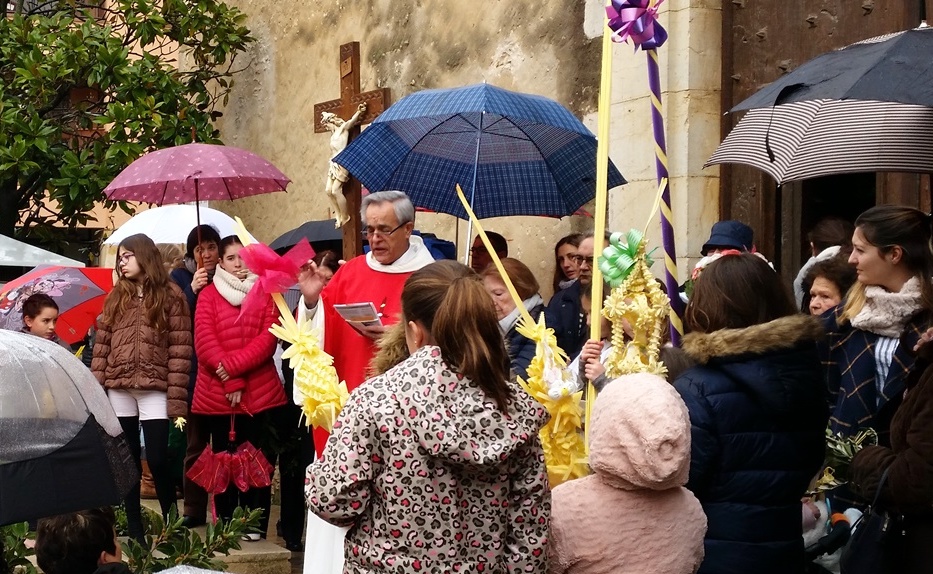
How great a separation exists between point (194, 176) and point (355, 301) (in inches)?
93.6

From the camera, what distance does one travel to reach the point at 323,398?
448cm

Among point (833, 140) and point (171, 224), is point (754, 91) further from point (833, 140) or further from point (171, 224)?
point (171, 224)

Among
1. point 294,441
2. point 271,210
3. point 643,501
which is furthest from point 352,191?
point 271,210

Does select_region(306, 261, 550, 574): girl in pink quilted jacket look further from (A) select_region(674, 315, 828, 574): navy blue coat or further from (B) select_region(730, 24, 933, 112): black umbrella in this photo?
(B) select_region(730, 24, 933, 112): black umbrella

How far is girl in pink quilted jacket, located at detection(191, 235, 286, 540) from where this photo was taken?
23.7 ft

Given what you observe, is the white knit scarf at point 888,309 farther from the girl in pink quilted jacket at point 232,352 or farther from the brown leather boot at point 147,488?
the brown leather boot at point 147,488

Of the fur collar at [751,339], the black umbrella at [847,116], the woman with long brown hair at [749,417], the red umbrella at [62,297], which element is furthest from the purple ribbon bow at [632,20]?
the red umbrella at [62,297]

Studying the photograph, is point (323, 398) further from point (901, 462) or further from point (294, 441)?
point (294, 441)

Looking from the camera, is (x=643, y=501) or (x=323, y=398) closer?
(x=643, y=501)

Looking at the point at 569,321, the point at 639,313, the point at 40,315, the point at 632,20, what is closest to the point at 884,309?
the point at 639,313

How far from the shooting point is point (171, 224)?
9.05 metres

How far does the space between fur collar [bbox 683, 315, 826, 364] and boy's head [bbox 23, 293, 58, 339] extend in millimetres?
4975

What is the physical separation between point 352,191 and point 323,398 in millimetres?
2408

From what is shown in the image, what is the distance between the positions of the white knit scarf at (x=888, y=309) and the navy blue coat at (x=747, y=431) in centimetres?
85
